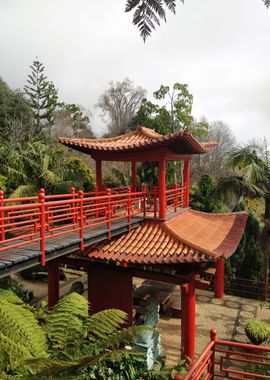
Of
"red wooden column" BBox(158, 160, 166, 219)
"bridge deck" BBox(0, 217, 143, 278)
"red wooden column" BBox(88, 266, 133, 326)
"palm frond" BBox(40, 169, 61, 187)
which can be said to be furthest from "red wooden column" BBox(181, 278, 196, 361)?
"palm frond" BBox(40, 169, 61, 187)

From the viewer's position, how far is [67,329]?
4699mm

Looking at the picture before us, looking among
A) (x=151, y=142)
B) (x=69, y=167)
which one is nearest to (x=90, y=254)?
(x=151, y=142)

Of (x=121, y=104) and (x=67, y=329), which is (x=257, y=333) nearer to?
(x=67, y=329)

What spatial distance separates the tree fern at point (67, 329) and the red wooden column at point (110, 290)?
9.06 ft

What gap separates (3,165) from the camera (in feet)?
48.1

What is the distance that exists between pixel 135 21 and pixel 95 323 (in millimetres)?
4156

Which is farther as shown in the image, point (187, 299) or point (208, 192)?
point (208, 192)

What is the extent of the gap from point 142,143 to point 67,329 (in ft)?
14.7

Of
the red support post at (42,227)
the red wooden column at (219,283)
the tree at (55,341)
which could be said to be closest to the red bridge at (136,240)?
the red support post at (42,227)

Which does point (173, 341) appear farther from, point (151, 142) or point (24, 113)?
point (24, 113)

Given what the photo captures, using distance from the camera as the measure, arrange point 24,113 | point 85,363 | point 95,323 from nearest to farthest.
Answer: point 85,363 < point 95,323 < point 24,113

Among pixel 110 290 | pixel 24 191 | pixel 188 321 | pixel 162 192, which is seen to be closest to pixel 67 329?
pixel 110 290

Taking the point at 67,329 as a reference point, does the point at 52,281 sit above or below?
below

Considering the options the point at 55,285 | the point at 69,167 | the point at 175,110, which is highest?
the point at 175,110
